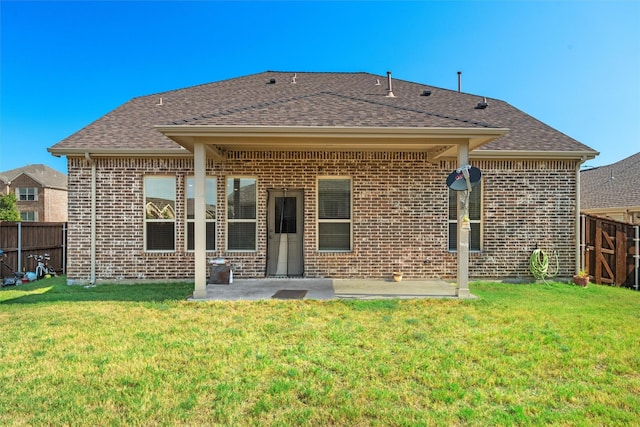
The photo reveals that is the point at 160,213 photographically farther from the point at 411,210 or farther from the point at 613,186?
the point at 613,186

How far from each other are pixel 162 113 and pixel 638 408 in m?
11.2

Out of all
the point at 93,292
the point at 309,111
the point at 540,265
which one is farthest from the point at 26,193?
the point at 540,265

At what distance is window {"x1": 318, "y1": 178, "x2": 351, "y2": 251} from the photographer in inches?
371

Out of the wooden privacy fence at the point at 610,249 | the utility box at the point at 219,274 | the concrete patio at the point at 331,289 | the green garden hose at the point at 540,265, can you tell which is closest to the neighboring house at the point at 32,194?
the utility box at the point at 219,274

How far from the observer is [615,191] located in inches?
685

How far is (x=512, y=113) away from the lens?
11.3 metres

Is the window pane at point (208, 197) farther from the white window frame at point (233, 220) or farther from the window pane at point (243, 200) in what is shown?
the window pane at point (243, 200)

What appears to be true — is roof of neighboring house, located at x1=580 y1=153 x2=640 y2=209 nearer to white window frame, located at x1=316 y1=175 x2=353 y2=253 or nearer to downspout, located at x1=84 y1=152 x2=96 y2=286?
white window frame, located at x1=316 y1=175 x2=353 y2=253

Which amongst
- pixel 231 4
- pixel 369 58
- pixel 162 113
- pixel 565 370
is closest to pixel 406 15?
pixel 369 58

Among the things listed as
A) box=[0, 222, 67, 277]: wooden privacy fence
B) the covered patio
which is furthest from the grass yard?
box=[0, 222, 67, 277]: wooden privacy fence

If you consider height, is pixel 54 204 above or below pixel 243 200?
above

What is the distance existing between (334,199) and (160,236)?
4433 mm

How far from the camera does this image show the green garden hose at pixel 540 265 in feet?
29.6

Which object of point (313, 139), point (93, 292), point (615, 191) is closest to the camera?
point (313, 139)
